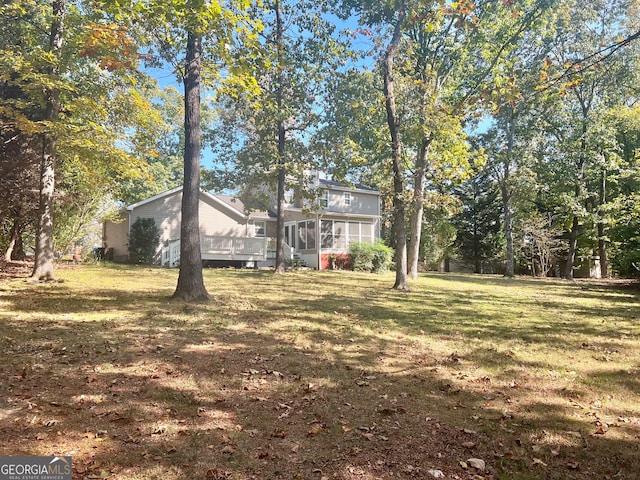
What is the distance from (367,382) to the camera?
448cm

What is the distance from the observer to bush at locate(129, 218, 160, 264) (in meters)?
22.4

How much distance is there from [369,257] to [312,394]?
1981 centimetres

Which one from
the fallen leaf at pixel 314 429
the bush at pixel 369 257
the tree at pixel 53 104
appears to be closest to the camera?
the fallen leaf at pixel 314 429

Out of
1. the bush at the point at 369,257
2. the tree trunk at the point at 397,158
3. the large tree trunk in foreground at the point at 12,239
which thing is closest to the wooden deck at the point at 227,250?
the bush at the point at 369,257

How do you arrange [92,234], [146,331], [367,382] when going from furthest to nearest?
[92,234] → [146,331] → [367,382]

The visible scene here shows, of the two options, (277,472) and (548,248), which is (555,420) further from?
(548,248)

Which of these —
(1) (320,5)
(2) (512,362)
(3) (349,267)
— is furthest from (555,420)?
(3) (349,267)

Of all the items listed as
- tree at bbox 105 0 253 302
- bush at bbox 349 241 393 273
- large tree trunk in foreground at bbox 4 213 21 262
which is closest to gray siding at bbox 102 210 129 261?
large tree trunk in foreground at bbox 4 213 21 262

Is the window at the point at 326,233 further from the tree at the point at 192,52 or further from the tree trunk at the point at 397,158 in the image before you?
the tree at the point at 192,52

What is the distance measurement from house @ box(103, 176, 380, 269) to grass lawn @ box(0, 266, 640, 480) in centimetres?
1598

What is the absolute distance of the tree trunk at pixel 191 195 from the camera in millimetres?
8719

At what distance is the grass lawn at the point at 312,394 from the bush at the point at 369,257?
1566 cm

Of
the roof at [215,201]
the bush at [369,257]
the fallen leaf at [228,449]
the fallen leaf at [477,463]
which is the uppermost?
the roof at [215,201]

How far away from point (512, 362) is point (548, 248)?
25.6 metres
